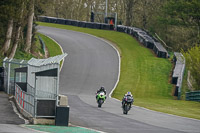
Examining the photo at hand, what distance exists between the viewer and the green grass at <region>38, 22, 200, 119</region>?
1250 inches

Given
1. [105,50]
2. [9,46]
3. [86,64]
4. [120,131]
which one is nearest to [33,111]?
[120,131]

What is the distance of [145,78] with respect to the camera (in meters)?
43.8

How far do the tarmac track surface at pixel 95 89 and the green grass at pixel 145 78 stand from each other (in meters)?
1.24

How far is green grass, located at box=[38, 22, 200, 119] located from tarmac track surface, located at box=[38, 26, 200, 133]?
124 cm

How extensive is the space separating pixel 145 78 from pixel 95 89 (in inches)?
286

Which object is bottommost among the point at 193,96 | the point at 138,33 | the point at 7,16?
the point at 193,96

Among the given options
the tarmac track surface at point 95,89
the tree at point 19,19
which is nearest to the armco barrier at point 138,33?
the tarmac track surface at point 95,89

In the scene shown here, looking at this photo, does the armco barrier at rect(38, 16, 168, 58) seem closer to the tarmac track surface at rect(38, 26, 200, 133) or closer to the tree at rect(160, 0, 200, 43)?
the tree at rect(160, 0, 200, 43)

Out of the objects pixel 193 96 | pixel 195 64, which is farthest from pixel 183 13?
pixel 193 96

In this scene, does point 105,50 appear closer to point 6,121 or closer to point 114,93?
point 114,93

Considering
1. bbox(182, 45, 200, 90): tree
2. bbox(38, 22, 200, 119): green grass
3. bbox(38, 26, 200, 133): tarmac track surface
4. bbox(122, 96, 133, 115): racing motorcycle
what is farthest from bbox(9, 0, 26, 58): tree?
bbox(122, 96, 133, 115): racing motorcycle

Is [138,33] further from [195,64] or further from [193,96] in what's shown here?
[193,96]

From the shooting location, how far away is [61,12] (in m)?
94.3

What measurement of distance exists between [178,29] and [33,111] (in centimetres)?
4552
